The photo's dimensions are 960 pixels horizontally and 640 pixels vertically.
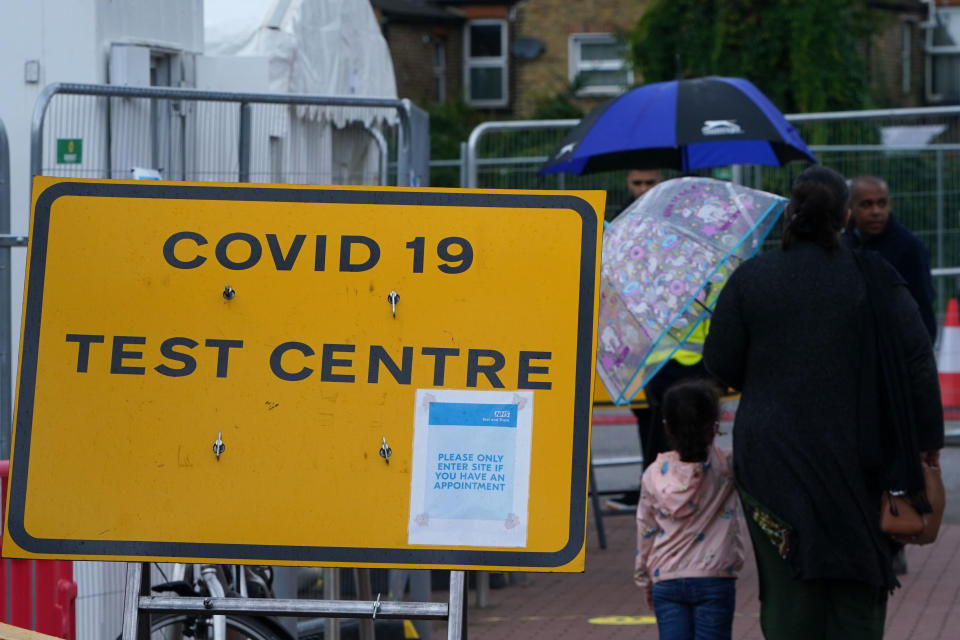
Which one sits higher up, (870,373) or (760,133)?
(760,133)

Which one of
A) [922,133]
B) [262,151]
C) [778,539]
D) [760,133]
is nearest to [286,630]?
[778,539]

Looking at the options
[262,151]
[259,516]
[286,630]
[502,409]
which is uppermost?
[262,151]

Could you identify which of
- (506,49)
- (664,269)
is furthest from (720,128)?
(506,49)

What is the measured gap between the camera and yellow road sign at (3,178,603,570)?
3232mm

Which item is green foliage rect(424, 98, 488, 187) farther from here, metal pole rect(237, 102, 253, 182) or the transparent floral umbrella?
metal pole rect(237, 102, 253, 182)

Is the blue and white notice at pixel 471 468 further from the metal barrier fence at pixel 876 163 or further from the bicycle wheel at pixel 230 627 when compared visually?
the metal barrier fence at pixel 876 163

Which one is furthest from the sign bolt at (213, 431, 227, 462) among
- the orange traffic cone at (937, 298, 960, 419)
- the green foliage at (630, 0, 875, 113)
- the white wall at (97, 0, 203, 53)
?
the green foliage at (630, 0, 875, 113)

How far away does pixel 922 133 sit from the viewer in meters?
Result: 11.7

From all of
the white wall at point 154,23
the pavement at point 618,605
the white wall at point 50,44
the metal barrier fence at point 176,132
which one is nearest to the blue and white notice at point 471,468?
the metal barrier fence at point 176,132

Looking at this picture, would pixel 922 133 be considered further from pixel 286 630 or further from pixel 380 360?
pixel 380 360

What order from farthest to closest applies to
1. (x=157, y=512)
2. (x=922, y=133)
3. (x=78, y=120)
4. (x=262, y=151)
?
(x=922, y=133)
(x=262, y=151)
(x=78, y=120)
(x=157, y=512)

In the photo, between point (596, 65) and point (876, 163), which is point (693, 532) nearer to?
point (876, 163)

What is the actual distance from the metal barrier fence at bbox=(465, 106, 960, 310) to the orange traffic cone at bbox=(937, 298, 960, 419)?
1.26 meters

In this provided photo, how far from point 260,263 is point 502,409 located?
2.09ft
